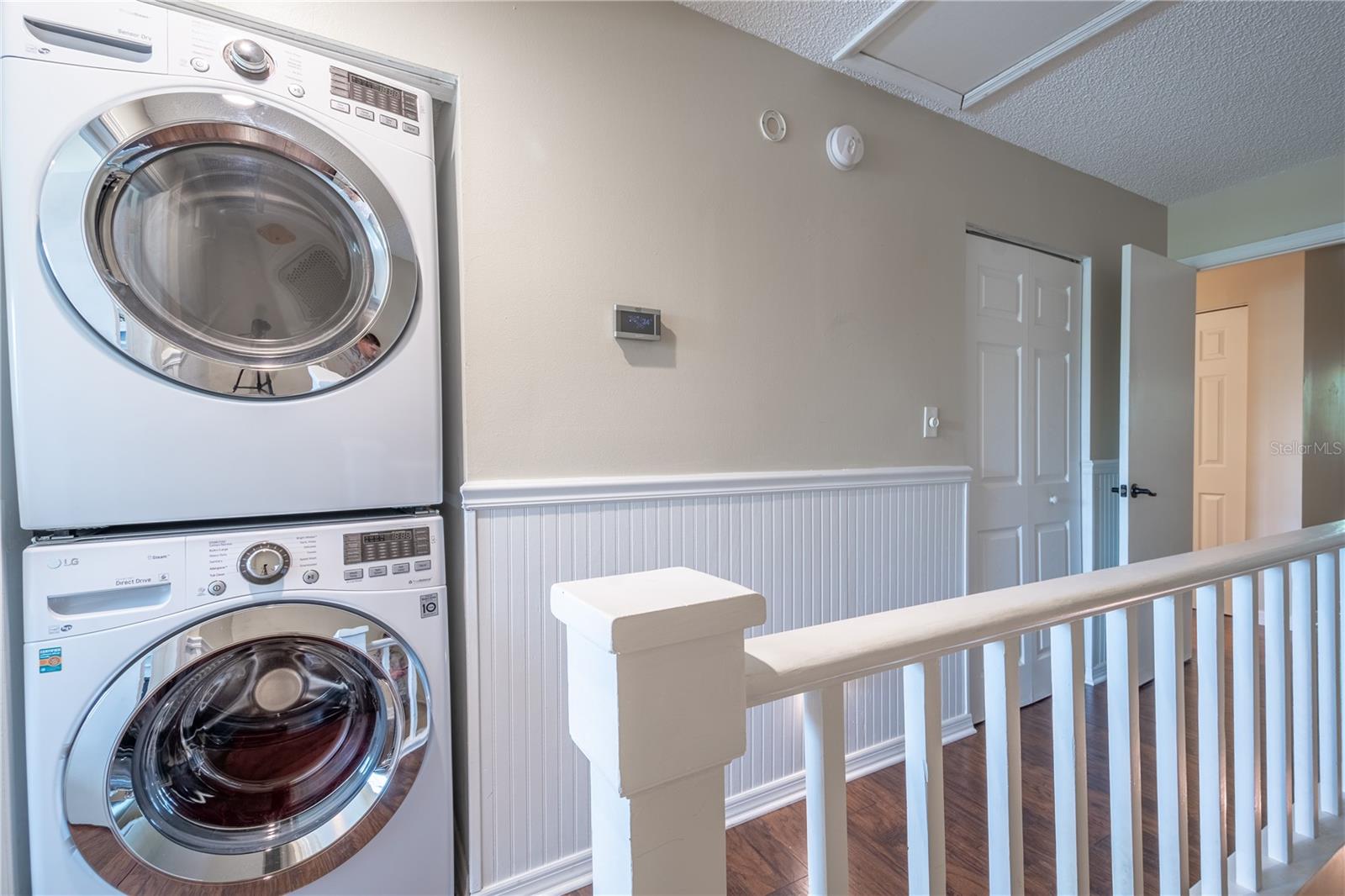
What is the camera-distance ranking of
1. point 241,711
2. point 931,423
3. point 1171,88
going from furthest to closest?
1. point 931,423
2. point 1171,88
3. point 241,711

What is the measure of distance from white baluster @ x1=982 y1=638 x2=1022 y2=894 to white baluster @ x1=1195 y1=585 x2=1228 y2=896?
0.53m

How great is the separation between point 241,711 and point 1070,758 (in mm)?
1429

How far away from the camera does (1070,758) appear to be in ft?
2.64

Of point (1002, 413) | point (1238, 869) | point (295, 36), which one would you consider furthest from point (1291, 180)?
point (295, 36)

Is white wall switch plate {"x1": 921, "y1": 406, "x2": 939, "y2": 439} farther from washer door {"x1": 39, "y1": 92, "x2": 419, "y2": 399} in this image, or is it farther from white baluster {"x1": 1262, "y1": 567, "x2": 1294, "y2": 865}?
washer door {"x1": 39, "y1": 92, "x2": 419, "y2": 399}

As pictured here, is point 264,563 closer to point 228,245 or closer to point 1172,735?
point 228,245

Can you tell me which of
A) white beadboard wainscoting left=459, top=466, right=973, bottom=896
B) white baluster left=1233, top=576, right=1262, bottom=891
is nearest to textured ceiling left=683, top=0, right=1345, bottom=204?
white beadboard wainscoting left=459, top=466, right=973, bottom=896

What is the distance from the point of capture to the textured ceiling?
1.61 meters

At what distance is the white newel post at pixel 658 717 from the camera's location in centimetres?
48

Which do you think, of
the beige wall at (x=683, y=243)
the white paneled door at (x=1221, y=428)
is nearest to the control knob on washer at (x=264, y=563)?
the beige wall at (x=683, y=243)

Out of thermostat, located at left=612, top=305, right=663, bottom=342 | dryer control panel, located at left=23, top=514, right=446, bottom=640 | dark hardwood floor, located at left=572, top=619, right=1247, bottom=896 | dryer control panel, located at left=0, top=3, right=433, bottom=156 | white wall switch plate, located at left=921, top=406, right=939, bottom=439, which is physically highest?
dryer control panel, located at left=0, top=3, right=433, bottom=156

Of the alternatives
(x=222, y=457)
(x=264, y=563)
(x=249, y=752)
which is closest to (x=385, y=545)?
(x=264, y=563)

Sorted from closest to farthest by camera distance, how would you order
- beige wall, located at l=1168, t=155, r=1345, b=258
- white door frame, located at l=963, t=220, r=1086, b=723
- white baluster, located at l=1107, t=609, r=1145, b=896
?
white baluster, located at l=1107, t=609, r=1145, b=896 → beige wall, located at l=1168, t=155, r=1345, b=258 → white door frame, located at l=963, t=220, r=1086, b=723

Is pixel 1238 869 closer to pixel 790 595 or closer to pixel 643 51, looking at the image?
pixel 790 595
